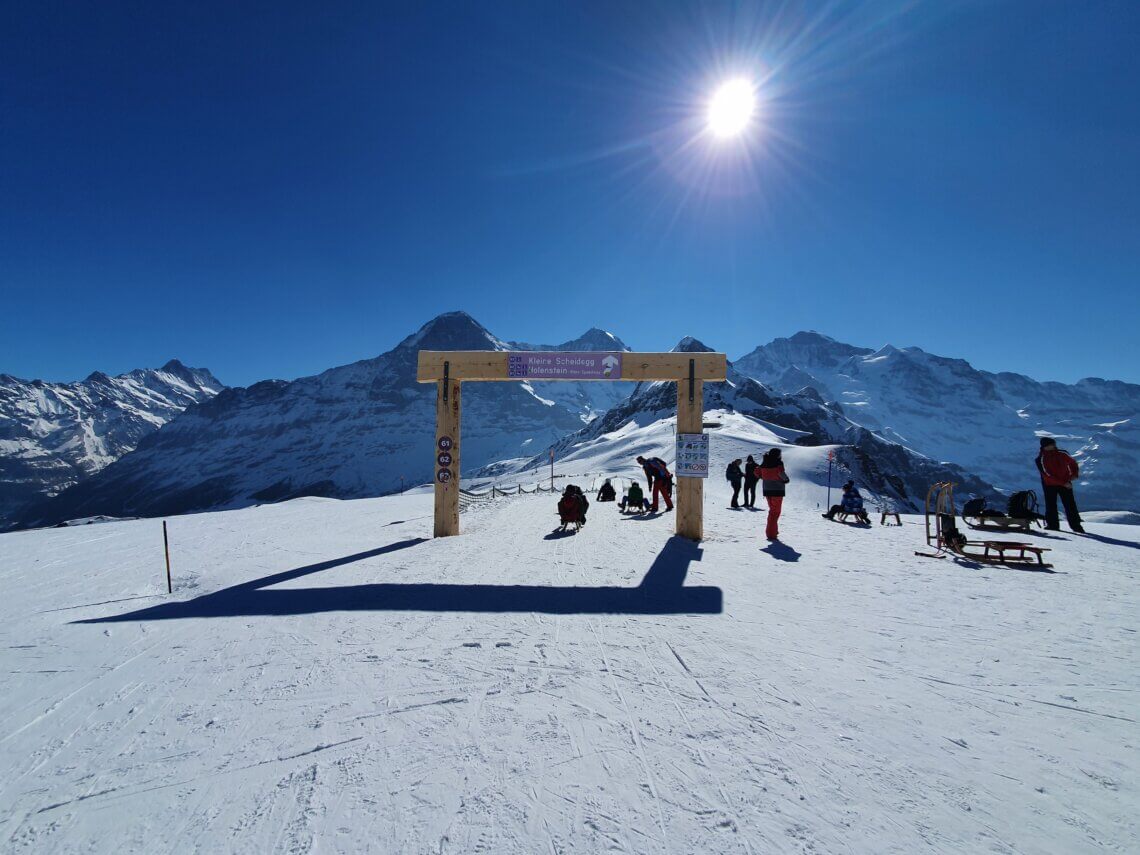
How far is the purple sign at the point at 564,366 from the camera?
11000mm

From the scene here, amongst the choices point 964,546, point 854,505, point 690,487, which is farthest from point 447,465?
point 854,505

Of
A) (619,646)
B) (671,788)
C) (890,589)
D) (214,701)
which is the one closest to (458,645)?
(619,646)

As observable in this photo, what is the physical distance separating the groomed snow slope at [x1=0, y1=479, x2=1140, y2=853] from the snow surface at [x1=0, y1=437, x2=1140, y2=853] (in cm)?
2

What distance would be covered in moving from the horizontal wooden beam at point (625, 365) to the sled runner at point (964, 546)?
466 centimetres

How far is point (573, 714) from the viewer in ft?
11.3

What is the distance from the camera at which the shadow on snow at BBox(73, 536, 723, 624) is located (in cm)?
567

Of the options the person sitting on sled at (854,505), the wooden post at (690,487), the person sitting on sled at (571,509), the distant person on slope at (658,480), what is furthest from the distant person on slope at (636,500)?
the person sitting on sled at (854,505)

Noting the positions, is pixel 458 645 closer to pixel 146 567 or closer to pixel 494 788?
pixel 494 788

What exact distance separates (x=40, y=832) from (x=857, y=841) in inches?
162

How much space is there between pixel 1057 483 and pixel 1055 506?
27.7 inches

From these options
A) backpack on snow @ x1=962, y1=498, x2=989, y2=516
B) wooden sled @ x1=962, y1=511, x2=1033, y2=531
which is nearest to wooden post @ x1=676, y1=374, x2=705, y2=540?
backpack on snow @ x1=962, y1=498, x2=989, y2=516

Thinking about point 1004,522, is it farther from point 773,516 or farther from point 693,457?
point 693,457

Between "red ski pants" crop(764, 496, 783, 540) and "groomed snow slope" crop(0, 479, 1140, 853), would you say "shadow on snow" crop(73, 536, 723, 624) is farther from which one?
"red ski pants" crop(764, 496, 783, 540)

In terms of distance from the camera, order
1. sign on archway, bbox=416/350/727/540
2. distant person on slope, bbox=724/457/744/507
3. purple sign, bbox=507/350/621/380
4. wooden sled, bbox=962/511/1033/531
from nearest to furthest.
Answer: wooden sled, bbox=962/511/1033/531
sign on archway, bbox=416/350/727/540
purple sign, bbox=507/350/621/380
distant person on slope, bbox=724/457/744/507
